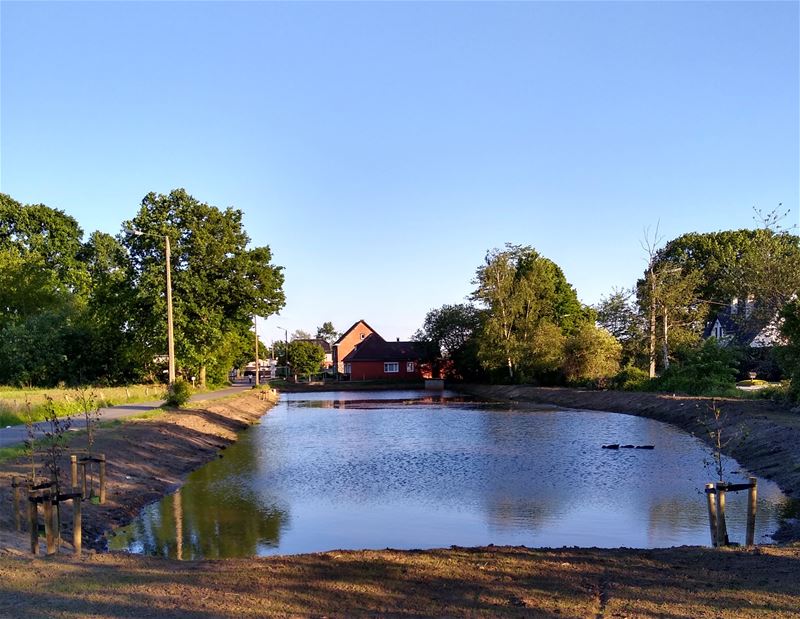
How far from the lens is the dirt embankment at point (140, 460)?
12414 mm

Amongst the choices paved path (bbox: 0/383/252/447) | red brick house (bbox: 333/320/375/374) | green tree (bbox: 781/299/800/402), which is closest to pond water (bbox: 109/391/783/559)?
green tree (bbox: 781/299/800/402)

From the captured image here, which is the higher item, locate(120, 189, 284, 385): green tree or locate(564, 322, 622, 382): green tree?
locate(120, 189, 284, 385): green tree

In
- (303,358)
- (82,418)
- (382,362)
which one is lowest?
(82,418)

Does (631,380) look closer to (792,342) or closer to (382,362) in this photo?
(792,342)

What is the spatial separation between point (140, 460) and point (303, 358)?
70.1 metres

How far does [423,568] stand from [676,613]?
2.85 meters

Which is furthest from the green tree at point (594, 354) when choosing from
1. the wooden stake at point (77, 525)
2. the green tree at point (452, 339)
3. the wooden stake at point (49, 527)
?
the wooden stake at point (49, 527)

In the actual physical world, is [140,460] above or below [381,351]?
below

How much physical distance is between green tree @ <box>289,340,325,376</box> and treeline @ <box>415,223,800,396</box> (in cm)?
1658

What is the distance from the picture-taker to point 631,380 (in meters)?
44.0

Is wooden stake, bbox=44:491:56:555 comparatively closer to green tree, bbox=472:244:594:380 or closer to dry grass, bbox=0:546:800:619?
dry grass, bbox=0:546:800:619

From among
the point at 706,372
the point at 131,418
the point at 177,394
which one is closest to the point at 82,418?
the point at 131,418

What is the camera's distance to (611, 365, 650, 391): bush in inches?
1666

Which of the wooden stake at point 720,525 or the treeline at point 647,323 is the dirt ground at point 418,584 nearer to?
the wooden stake at point 720,525
